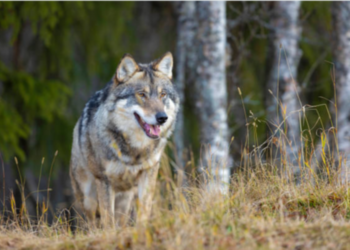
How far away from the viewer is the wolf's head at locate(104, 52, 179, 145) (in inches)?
220

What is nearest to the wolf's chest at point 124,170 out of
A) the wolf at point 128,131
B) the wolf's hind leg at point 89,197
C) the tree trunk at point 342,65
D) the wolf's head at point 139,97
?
the wolf at point 128,131

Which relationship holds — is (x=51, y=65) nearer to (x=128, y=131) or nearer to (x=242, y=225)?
(x=128, y=131)

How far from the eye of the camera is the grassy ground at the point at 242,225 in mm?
3342

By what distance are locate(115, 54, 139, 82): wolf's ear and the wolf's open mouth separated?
50 cm

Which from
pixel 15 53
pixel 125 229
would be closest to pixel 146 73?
pixel 125 229

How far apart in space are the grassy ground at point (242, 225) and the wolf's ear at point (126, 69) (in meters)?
1.85

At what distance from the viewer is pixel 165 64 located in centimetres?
604

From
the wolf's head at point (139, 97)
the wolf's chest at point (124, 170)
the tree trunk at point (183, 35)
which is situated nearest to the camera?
the wolf's head at point (139, 97)

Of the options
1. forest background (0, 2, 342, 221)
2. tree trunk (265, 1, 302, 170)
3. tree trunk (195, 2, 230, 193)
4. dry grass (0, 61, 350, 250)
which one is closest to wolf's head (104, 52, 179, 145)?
dry grass (0, 61, 350, 250)

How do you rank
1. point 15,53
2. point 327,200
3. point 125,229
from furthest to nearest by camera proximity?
point 15,53
point 327,200
point 125,229

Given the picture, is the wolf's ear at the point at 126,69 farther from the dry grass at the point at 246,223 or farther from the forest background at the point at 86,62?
the forest background at the point at 86,62

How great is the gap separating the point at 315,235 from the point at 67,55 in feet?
30.1

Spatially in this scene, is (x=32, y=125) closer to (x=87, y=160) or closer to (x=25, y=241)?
(x=87, y=160)

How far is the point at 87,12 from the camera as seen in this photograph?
11.6 meters
